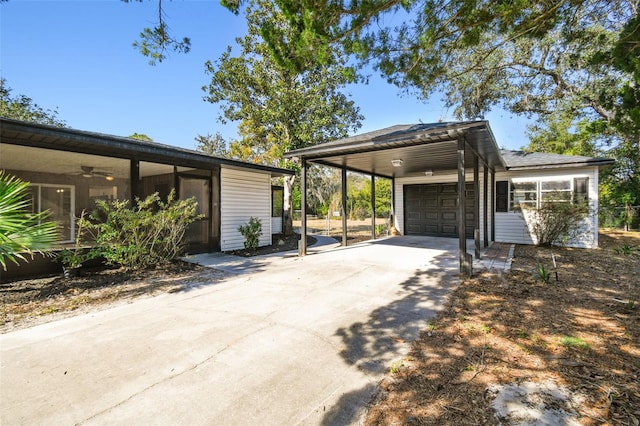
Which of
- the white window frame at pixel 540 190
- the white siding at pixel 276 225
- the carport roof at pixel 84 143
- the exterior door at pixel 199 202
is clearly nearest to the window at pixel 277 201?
the white siding at pixel 276 225

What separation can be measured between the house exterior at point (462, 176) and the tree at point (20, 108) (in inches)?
791

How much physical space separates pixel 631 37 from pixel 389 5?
10.1 ft

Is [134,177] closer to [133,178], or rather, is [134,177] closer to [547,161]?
[133,178]

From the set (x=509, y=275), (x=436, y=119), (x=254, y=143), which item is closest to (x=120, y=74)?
(x=254, y=143)

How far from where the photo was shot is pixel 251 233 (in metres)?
8.43

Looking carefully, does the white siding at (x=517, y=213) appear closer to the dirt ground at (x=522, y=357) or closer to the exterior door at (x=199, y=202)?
the dirt ground at (x=522, y=357)

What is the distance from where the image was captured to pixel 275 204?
1340cm

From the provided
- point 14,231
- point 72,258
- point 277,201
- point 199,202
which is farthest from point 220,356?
point 277,201

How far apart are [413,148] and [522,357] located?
Answer: 192 inches

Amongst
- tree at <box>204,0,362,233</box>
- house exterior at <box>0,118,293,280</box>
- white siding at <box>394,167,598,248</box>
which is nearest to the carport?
white siding at <box>394,167,598,248</box>

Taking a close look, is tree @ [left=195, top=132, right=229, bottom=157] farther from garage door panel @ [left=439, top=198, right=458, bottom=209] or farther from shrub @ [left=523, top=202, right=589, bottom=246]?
shrub @ [left=523, top=202, right=589, bottom=246]

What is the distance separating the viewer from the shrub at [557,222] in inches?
310

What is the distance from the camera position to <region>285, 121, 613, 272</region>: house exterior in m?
5.59

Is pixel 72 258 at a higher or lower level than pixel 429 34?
lower
